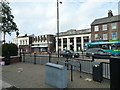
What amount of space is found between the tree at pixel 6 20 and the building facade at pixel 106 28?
29456 millimetres

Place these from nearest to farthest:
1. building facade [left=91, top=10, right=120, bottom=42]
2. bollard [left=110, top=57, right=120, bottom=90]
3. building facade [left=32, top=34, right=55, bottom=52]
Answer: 1. bollard [left=110, top=57, right=120, bottom=90]
2. building facade [left=91, top=10, right=120, bottom=42]
3. building facade [left=32, top=34, right=55, bottom=52]

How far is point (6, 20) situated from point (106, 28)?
32.1 metres

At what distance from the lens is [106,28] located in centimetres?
3897

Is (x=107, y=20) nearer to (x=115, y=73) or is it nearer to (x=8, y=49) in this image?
(x=8, y=49)

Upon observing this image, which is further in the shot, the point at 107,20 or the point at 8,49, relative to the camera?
the point at 107,20

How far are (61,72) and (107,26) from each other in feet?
125

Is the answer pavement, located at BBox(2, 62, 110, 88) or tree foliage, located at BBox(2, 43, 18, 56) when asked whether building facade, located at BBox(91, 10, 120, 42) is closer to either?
tree foliage, located at BBox(2, 43, 18, 56)

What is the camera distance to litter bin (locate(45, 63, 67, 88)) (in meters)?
4.91

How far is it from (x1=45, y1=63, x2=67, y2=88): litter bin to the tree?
15321mm

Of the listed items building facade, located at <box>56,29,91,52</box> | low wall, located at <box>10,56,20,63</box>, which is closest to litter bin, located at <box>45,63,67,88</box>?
low wall, located at <box>10,56,20,63</box>

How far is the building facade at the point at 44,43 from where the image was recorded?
5888cm

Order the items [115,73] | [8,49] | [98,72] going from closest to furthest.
A: 1. [115,73]
2. [98,72]
3. [8,49]

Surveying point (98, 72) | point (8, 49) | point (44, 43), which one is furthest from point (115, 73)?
point (44, 43)

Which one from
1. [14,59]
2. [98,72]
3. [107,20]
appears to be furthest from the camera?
[107,20]
